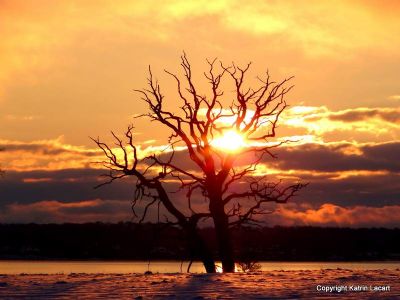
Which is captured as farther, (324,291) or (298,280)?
(298,280)

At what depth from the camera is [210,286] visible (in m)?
20.1

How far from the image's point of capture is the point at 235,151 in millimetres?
34094

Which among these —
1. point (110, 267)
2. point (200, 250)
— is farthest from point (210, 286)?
point (110, 267)

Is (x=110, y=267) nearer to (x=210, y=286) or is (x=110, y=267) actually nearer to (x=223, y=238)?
(x=223, y=238)

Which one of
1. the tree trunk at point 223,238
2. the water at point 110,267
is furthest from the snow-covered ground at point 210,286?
the water at point 110,267

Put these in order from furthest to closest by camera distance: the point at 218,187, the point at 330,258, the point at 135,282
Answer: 1. the point at 330,258
2. the point at 218,187
3. the point at 135,282

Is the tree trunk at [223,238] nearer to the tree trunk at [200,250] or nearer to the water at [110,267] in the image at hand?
the tree trunk at [200,250]

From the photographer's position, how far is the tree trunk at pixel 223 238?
33.6 metres

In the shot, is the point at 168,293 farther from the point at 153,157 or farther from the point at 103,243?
the point at 103,243

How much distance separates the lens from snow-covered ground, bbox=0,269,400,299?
59.9 feet

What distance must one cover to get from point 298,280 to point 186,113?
13.9 meters

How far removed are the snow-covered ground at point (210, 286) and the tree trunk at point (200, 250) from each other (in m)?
9.11

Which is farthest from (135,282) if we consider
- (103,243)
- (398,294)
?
(103,243)

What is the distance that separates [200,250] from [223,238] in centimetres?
109
